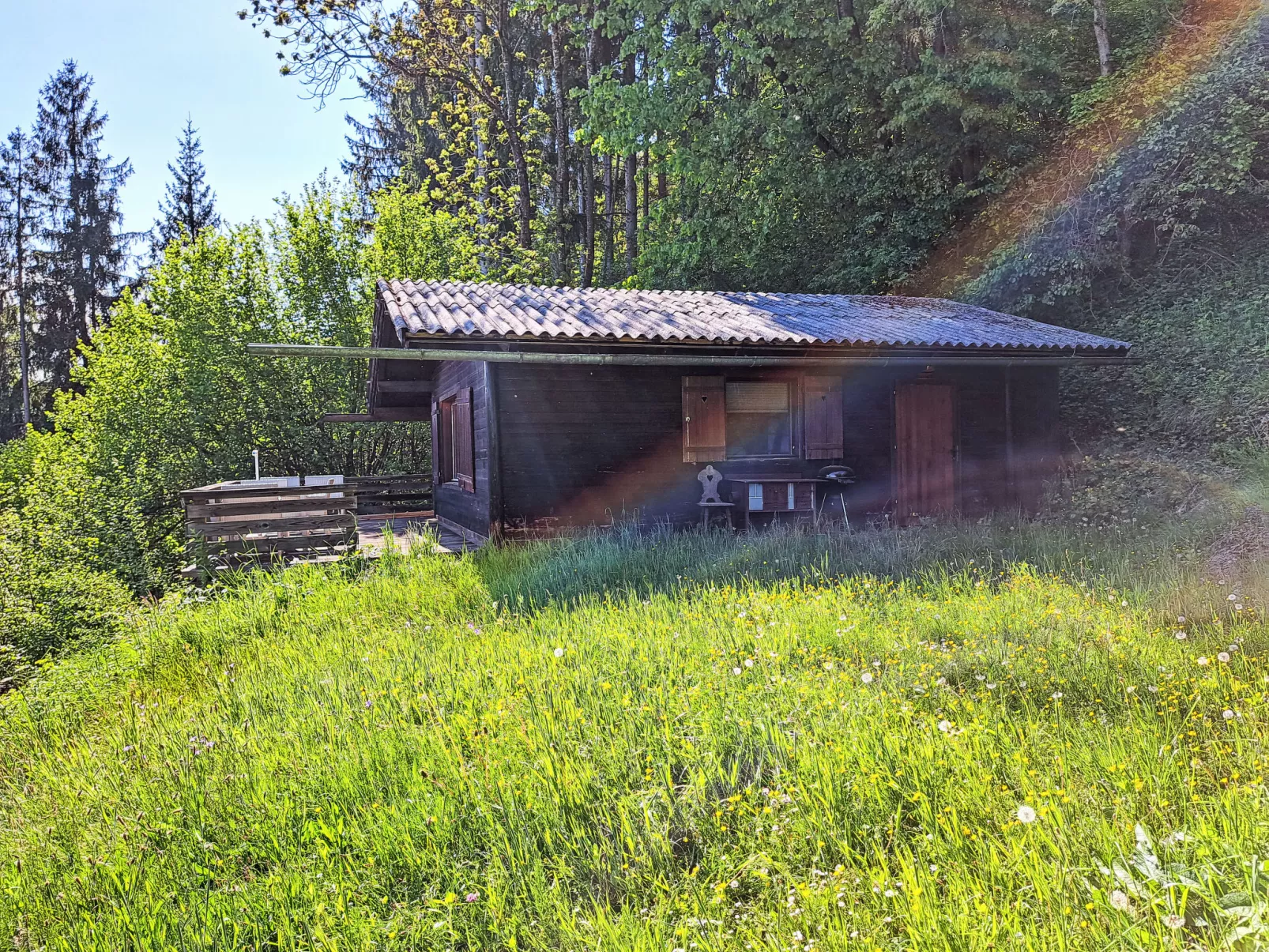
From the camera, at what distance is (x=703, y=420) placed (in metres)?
10.8

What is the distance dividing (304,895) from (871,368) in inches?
421

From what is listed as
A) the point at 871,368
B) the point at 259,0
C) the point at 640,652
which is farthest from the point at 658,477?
the point at 259,0

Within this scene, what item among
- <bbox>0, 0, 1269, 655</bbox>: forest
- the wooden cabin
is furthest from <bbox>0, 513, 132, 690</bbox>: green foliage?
the wooden cabin

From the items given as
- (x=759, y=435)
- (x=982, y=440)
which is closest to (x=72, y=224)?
(x=759, y=435)

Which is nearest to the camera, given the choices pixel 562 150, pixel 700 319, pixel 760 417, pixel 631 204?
pixel 700 319

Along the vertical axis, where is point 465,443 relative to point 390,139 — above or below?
below

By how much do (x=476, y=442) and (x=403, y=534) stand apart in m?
2.13

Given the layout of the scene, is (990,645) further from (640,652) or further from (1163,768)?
(640,652)

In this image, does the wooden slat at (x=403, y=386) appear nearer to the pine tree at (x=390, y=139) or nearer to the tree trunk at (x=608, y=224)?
the tree trunk at (x=608, y=224)

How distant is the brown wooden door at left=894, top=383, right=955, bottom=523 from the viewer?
11.7 metres

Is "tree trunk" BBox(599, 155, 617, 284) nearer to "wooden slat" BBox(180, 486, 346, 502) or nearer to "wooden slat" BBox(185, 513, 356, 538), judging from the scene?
"wooden slat" BBox(180, 486, 346, 502)

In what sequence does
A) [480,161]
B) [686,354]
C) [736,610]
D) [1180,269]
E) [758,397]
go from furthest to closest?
[480,161], [1180,269], [758,397], [686,354], [736,610]

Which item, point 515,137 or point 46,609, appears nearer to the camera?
point 46,609

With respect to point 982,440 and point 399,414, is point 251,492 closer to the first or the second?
point 399,414
